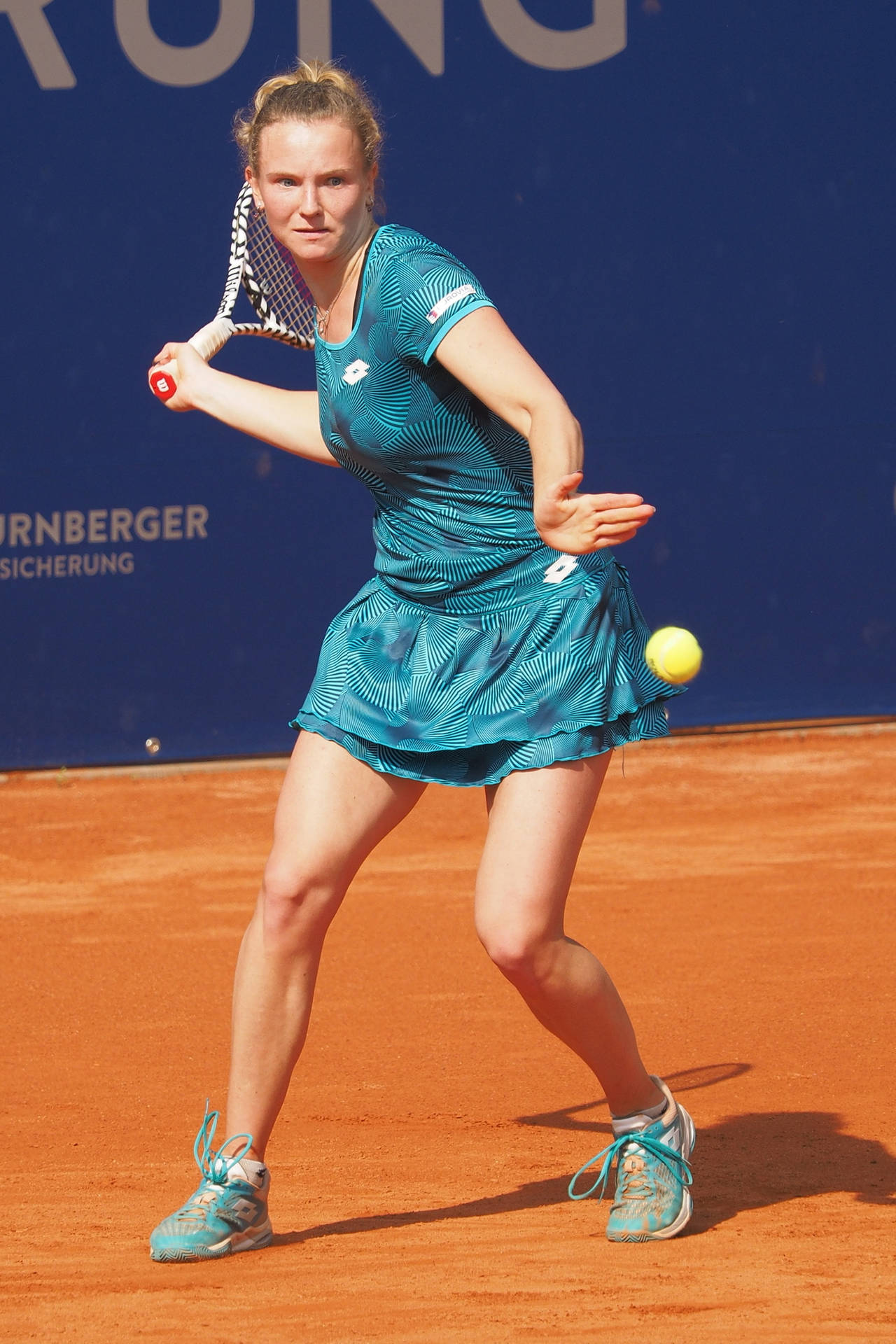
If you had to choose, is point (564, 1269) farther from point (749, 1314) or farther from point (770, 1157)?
point (770, 1157)

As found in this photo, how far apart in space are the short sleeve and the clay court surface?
54.7 inches

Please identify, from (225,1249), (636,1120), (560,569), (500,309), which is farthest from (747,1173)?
(500,309)

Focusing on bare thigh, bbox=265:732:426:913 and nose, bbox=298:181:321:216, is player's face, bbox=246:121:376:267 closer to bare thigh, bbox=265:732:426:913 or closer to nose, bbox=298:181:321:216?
nose, bbox=298:181:321:216

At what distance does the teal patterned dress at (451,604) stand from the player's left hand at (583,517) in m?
0.33

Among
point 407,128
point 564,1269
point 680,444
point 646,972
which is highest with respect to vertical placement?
point 407,128

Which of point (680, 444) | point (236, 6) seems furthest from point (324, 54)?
point (680, 444)

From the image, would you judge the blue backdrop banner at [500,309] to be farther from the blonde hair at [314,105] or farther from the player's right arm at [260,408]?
the blonde hair at [314,105]

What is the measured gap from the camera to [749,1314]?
2.29 m

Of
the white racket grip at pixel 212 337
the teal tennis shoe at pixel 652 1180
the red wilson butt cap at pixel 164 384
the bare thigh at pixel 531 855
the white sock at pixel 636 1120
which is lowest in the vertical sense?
the teal tennis shoe at pixel 652 1180

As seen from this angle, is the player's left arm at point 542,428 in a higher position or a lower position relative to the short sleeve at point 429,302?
lower

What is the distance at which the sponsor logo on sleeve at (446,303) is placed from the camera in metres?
2.40

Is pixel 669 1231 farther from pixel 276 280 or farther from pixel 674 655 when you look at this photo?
pixel 276 280

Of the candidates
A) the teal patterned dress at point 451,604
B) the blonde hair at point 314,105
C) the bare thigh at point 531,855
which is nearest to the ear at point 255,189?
the blonde hair at point 314,105

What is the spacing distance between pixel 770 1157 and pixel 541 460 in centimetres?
152
